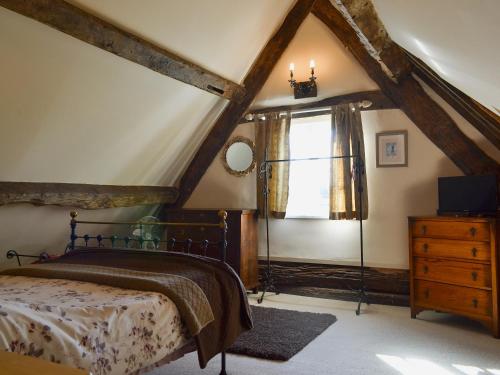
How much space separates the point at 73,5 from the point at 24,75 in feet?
1.96

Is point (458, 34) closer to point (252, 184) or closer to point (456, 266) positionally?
point (456, 266)

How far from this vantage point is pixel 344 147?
4625 mm

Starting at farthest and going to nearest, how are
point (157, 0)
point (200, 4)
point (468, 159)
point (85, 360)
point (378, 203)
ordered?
point (378, 203) → point (468, 159) → point (200, 4) → point (157, 0) → point (85, 360)

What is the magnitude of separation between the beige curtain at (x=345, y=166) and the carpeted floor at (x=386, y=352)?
1.15 metres

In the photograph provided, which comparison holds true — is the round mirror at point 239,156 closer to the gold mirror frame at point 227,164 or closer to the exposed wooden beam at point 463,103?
the gold mirror frame at point 227,164

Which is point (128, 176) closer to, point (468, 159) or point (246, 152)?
point (246, 152)

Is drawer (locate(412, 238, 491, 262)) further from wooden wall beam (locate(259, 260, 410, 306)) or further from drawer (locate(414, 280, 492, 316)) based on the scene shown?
wooden wall beam (locate(259, 260, 410, 306))

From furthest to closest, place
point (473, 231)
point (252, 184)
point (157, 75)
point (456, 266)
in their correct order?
point (252, 184) → point (157, 75) → point (456, 266) → point (473, 231)

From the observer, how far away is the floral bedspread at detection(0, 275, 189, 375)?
155 centimetres

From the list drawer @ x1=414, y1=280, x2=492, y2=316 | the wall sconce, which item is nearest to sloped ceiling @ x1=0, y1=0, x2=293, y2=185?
the wall sconce

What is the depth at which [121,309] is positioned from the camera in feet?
6.11

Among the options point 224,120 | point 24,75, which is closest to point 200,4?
point 24,75

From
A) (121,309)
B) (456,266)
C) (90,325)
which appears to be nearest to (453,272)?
(456,266)

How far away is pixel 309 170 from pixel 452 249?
1888mm
